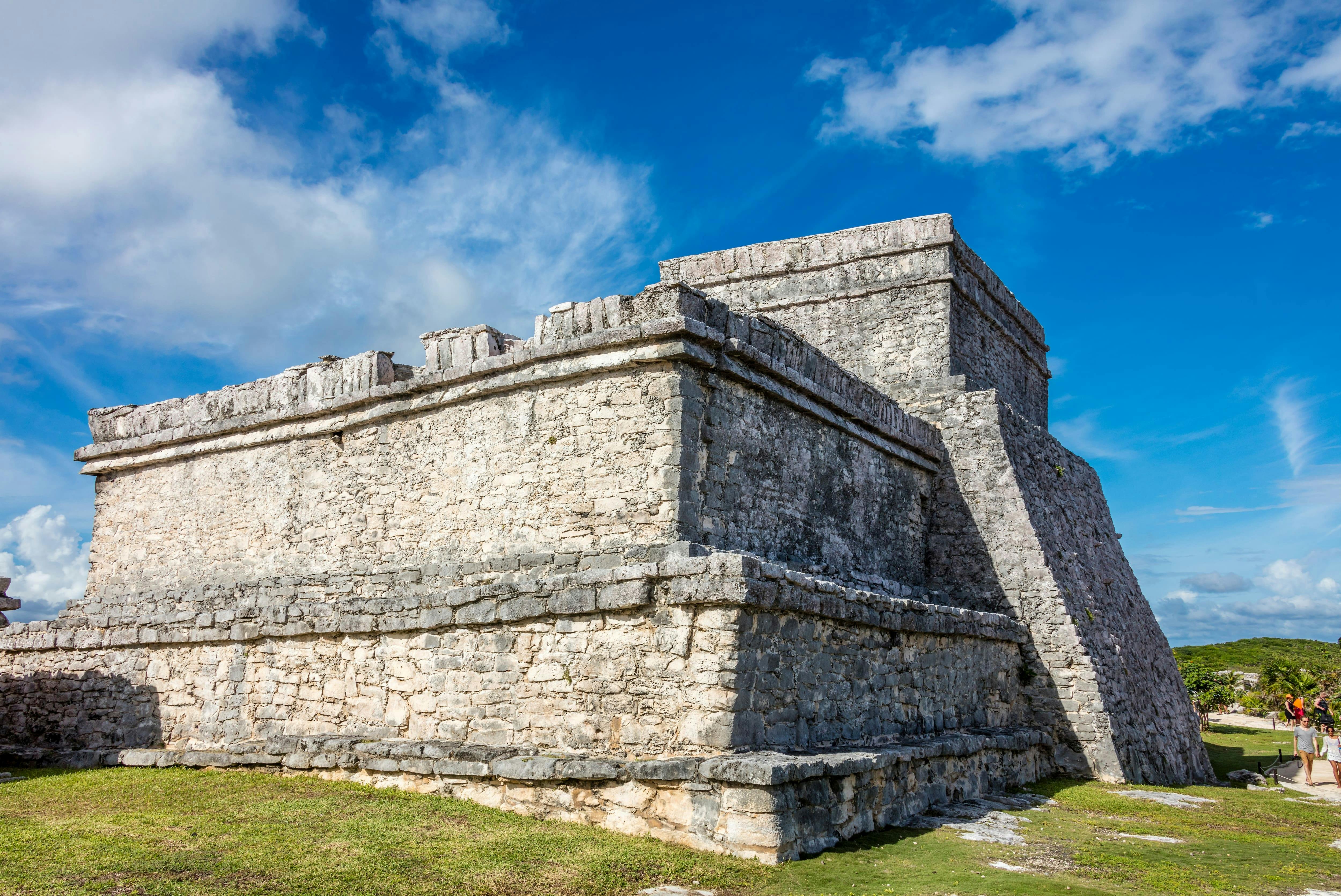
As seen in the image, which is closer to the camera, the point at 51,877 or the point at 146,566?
the point at 51,877

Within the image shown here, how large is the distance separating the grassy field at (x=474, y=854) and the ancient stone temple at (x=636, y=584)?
0.42 metres

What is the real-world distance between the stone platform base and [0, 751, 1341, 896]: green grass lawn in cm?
17

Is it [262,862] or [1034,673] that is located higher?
[1034,673]

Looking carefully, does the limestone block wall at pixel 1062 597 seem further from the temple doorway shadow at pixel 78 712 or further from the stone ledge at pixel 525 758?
the temple doorway shadow at pixel 78 712

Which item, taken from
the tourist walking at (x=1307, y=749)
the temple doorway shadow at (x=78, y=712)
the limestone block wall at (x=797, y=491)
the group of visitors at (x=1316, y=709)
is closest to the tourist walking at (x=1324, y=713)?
the group of visitors at (x=1316, y=709)

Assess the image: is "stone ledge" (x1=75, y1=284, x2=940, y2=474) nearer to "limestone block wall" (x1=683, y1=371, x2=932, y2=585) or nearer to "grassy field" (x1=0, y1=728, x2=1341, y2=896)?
"limestone block wall" (x1=683, y1=371, x2=932, y2=585)

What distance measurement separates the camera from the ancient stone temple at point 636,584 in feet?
23.5

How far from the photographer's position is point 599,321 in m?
8.45

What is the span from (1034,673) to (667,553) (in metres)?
6.36

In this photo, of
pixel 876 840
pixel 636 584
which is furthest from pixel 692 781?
pixel 876 840

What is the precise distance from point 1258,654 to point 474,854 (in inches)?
2106

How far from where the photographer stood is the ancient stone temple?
7.15 metres

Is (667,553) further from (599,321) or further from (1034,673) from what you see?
(1034,673)

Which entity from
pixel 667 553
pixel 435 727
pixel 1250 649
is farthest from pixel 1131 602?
pixel 1250 649
